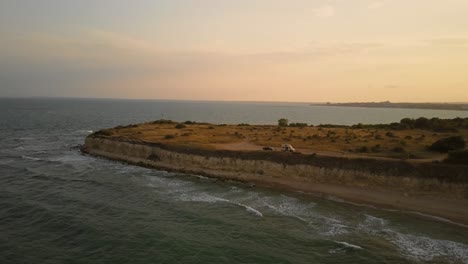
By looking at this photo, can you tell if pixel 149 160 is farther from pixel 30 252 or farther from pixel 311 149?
pixel 30 252

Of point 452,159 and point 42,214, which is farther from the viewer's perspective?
point 452,159

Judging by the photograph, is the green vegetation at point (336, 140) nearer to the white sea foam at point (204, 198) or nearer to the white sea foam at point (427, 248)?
the white sea foam at point (204, 198)

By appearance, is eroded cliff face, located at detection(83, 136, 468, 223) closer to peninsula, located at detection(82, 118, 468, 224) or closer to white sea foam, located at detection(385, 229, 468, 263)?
peninsula, located at detection(82, 118, 468, 224)

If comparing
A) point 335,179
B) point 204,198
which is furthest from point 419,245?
point 204,198

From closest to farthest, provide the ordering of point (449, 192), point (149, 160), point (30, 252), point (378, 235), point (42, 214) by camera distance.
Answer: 1. point (30, 252)
2. point (378, 235)
3. point (42, 214)
4. point (449, 192)
5. point (149, 160)

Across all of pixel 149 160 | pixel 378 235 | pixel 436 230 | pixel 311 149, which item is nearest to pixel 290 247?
pixel 378 235

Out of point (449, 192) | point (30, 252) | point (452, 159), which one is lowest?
point (30, 252)

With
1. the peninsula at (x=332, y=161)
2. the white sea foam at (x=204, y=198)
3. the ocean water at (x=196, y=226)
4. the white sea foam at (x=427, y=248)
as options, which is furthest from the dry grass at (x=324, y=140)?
the white sea foam at (x=427, y=248)
